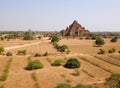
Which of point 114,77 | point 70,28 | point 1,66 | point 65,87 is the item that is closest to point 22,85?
point 65,87

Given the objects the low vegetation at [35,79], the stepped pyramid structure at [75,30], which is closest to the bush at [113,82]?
the low vegetation at [35,79]

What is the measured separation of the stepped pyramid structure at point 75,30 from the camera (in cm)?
16381

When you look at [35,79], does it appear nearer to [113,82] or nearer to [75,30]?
[113,82]

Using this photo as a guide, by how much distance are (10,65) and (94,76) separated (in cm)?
1409

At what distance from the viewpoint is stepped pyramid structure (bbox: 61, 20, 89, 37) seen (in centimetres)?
16381

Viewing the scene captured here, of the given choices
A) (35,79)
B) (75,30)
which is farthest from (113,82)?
(75,30)

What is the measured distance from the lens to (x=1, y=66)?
38.7m

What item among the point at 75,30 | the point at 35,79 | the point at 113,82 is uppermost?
the point at 113,82

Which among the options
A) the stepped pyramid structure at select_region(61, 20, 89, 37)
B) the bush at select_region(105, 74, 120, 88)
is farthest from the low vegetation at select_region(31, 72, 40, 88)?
the stepped pyramid structure at select_region(61, 20, 89, 37)

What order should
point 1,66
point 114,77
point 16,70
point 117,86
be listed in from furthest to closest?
point 1,66 < point 16,70 < point 114,77 < point 117,86

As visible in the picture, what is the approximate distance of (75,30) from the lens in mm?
164750

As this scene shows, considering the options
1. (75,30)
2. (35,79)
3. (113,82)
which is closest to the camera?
(113,82)

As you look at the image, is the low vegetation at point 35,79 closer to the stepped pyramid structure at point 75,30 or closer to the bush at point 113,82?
the bush at point 113,82

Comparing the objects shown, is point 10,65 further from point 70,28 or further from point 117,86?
point 70,28
